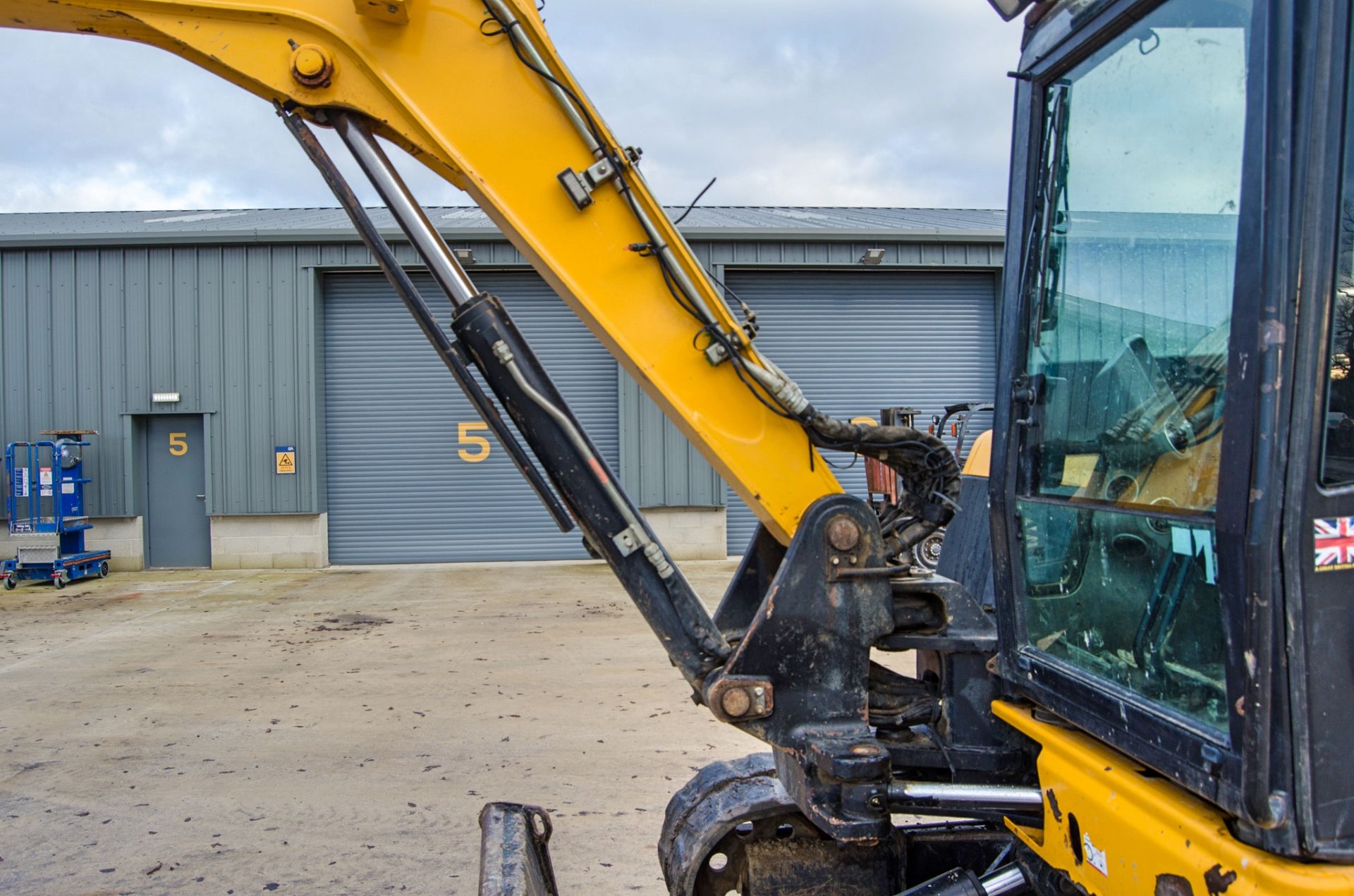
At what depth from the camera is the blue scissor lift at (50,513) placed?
42.0 ft

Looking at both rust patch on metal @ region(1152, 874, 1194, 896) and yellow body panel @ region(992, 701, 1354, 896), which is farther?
rust patch on metal @ region(1152, 874, 1194, 896)

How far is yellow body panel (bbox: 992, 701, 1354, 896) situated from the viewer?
1.47 meters

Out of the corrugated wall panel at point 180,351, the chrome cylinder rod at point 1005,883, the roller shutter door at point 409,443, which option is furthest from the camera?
the roller shutter door at point 409,443

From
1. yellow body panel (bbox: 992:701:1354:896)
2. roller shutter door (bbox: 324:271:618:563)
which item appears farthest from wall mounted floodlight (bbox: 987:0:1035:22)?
roller shutter door (bbox: 324:271:618:563)

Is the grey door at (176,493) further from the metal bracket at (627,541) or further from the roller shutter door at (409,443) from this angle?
the metal bracket at (627,541)

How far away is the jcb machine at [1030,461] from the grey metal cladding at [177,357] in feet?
41.6

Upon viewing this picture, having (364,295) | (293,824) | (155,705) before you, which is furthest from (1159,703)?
(364,295)

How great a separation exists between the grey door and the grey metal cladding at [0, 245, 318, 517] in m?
0.30

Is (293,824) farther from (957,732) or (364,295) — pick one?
(364,295)

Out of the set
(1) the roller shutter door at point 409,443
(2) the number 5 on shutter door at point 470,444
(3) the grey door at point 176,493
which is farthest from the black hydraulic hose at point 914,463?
(3) the grey door at point 176,493

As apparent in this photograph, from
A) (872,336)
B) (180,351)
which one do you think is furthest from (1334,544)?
(180,351)

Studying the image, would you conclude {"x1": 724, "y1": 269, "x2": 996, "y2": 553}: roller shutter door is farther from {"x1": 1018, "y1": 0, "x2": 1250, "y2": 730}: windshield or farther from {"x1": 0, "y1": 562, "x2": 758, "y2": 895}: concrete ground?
{"x1": 1018, "y1": 0, "x2": 1250, "y2": 730}: windshield

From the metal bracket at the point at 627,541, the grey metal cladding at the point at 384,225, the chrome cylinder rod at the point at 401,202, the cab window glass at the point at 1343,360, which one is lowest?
the metal bracket at the point at 627,541

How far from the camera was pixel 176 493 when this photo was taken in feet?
48.1
